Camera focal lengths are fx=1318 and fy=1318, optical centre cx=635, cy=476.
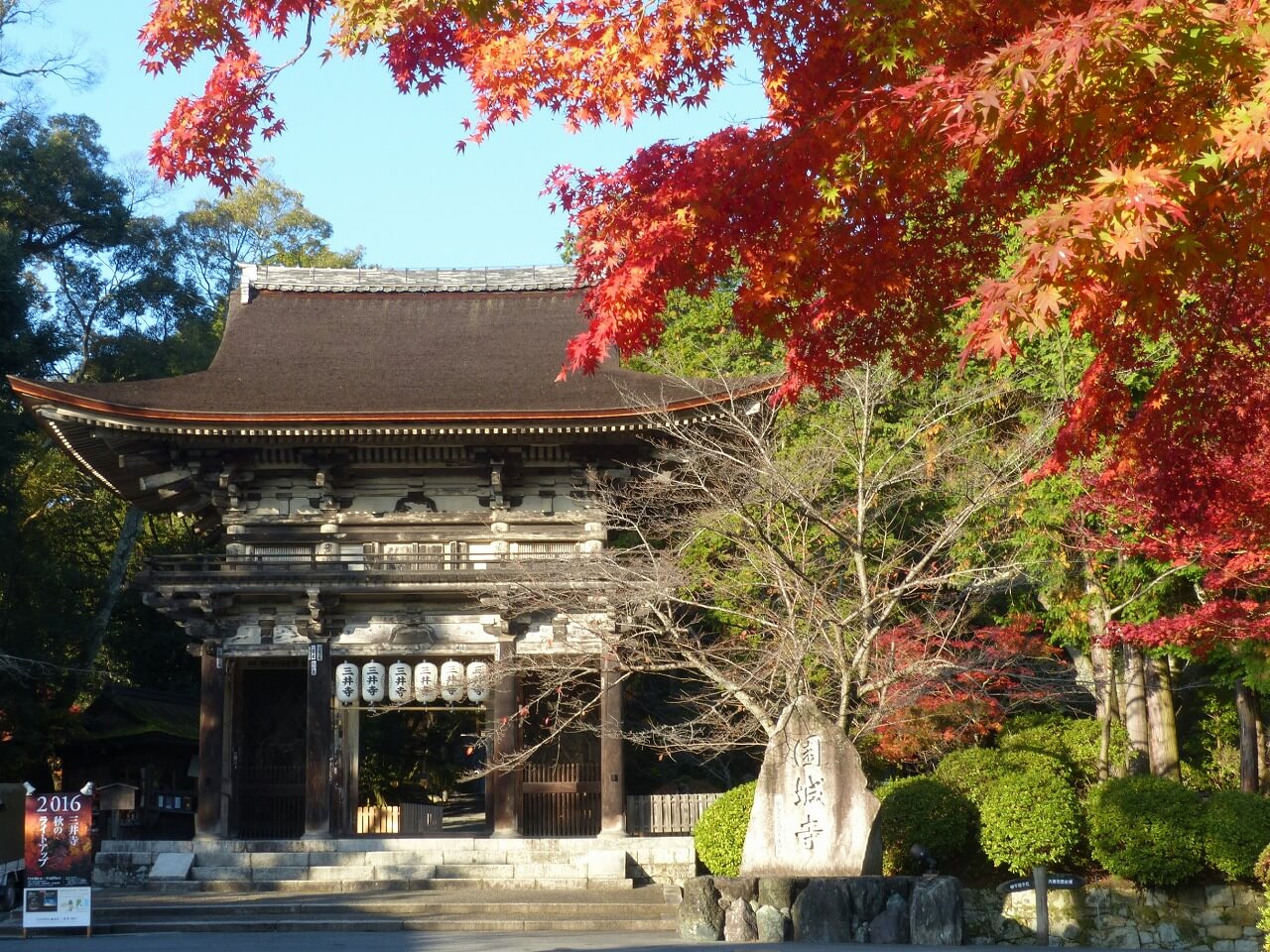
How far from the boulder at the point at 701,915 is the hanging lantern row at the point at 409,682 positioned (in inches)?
229

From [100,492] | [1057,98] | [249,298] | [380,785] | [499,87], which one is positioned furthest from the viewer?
[100,492]

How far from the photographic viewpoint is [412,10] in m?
6.40

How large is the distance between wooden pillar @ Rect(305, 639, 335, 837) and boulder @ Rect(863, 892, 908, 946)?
810cm

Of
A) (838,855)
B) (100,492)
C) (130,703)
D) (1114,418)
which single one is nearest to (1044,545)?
(838,855)

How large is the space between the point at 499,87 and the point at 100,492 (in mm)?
24175

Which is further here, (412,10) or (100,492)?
(100,492)

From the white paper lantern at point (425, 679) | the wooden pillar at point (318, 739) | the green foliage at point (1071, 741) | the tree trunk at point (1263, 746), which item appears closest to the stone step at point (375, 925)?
the wooden pillar at point (318, 739)

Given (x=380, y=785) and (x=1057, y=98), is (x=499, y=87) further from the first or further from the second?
(x=380, y=785)

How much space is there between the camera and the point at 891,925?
1137 cm

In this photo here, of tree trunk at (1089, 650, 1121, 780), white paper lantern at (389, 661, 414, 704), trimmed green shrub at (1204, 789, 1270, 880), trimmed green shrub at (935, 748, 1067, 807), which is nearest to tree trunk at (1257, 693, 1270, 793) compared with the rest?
tree trunk at (1089, 650, 1121, 780)

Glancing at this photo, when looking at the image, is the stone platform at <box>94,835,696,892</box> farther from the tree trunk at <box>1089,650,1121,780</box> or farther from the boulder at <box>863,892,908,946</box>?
the tree trunk at <box>1089,650,1121,780</box>

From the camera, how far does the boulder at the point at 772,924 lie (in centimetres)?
1143

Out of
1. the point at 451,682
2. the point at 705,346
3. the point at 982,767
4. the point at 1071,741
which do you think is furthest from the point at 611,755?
the point at 705,346

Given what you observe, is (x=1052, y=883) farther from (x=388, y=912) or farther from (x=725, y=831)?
(x=388, y=912)
